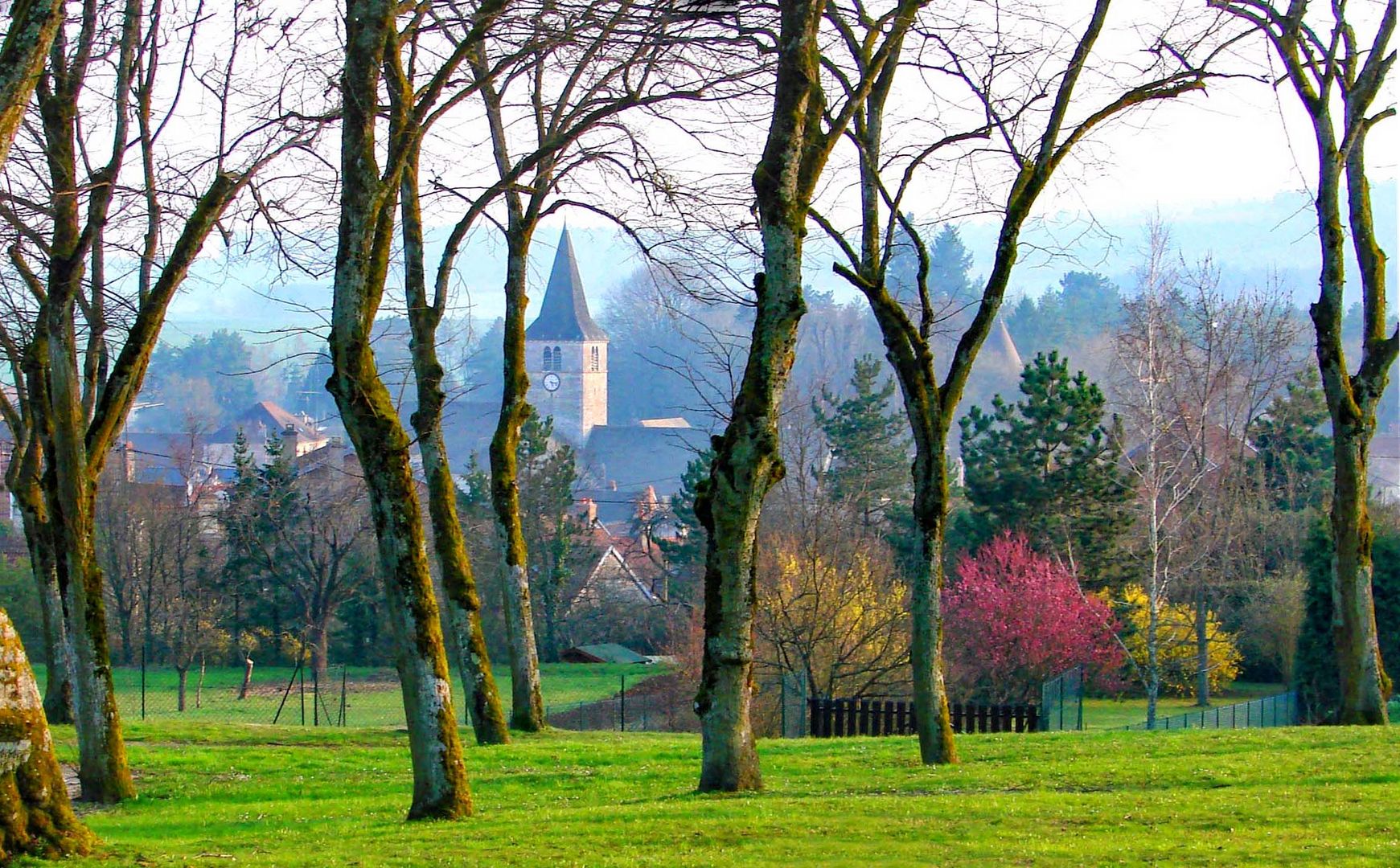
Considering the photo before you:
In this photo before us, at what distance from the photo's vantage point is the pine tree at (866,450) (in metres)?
48.5

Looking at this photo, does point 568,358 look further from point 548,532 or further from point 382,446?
point 382,446

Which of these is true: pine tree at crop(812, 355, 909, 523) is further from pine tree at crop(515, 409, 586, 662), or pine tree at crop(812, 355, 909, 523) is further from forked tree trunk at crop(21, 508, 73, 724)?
forked tree trunk at crop(21, 508, 73, 724)

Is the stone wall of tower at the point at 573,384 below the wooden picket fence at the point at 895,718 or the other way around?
the other way around

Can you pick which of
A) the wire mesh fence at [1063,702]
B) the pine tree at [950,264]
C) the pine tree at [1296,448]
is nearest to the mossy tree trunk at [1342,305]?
the wire mesh fence at [1063,702]

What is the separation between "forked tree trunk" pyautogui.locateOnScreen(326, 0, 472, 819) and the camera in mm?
8344

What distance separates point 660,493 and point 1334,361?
101 metres

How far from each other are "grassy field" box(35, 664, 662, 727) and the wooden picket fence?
10.7 metres

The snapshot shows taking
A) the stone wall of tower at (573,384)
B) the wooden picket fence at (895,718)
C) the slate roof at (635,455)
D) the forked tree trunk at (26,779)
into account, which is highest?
the stone wall of tower at (573,384)

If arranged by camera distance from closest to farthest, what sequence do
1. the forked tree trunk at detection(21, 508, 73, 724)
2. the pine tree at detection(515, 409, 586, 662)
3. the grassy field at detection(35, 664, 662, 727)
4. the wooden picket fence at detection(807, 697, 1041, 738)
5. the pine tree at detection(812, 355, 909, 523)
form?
the forked tree trunk at detection(21, 508, 73, 724), the wooden picket fence at detection(807, 697, 1041, 738), the grassy field at detection(35, 664, 662, 727), the pine tree at detection(812, 355, 909, 523), the pine tree at detection(515, 409, 586, 662)

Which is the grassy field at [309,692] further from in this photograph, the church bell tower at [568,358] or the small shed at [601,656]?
the church bell tower at [568,358]

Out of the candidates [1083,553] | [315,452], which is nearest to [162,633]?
[315,452]

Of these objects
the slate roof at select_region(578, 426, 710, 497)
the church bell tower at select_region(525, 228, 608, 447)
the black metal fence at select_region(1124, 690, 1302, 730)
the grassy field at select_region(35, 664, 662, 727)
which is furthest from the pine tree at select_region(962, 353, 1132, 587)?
the church bell tower at select_region(525, 228, 608, 447)

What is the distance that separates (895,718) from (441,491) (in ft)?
38.1

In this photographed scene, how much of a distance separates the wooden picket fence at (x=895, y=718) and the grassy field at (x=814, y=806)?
811 centimetres
